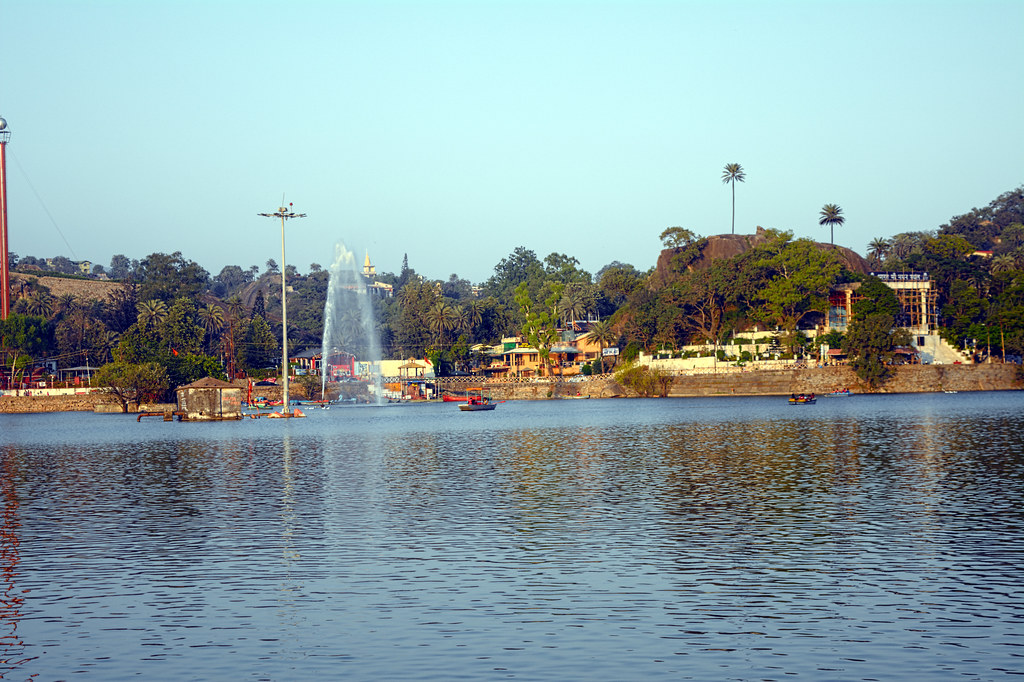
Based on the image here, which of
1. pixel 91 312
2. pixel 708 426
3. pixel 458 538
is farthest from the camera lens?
pixel 91 312

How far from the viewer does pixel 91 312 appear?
645ft

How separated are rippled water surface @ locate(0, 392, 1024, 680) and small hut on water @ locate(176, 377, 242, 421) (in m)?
54.5

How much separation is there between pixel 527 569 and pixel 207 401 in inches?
3634

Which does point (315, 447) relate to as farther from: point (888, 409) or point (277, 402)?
point (277, 402)

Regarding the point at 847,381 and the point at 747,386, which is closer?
the point at 847,381

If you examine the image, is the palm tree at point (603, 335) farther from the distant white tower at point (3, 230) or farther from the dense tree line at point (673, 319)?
the distant white tower at point (3, 230)

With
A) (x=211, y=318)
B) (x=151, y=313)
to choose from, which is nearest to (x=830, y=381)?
(x=211, y=318)

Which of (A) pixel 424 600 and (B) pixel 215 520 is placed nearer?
(A) pixel 424 600

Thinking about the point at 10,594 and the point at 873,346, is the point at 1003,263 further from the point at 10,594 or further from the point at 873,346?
the point at 10,594

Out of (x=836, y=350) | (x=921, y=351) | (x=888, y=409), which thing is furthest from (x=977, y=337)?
(x=888, y=409)

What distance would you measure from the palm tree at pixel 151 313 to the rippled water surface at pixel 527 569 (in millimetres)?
131022

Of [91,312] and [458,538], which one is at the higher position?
[91,312]

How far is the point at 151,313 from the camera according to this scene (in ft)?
603

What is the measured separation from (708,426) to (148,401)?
107m
